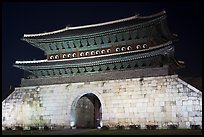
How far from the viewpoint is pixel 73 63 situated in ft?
96.5

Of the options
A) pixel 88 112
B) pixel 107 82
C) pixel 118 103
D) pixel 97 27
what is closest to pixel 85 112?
pixel 88 112

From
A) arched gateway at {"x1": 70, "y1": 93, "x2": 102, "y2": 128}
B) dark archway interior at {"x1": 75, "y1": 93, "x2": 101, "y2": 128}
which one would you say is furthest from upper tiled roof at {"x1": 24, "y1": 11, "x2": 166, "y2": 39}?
dark archway interior at {"x1": 75, "y1": 93, "x2": 101, "y2": 128}

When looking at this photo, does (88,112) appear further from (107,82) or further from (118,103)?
(118,103)

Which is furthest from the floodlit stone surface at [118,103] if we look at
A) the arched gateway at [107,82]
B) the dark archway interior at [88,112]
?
the dark archway interior at [88,112]

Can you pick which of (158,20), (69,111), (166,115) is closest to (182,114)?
(166,115)

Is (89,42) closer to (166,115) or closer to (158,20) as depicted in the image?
(158,20)

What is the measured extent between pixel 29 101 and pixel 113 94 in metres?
9.20

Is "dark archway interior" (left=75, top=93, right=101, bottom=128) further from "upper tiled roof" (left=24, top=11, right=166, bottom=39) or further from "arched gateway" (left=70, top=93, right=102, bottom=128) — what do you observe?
"upper tiled roof" (left=24, top=11, right=166, bottom=39)

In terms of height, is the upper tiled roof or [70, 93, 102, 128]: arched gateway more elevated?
the upper tiled roof

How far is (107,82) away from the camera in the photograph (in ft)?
89.8

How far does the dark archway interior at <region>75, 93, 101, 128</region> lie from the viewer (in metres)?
29.6

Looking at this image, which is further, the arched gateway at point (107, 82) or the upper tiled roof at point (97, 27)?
the upper tiled roof at point (97, 27)

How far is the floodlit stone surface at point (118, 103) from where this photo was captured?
2378 centimetres

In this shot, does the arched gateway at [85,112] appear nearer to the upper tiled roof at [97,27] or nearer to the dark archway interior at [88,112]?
the dark archway interior at [88,112]
